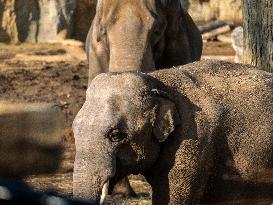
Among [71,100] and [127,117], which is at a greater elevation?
[127,117]

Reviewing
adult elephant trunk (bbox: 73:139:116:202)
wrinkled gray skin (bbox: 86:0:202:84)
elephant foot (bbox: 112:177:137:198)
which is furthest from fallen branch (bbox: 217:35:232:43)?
adult elephant trunk (bbox: 73:139:116:202)

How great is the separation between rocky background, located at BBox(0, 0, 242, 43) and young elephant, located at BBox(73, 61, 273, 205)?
Answer: 13.8 meters

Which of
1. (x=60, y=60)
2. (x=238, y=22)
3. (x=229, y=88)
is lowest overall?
(x=238, y=22)

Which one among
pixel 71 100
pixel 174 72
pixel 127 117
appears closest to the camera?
pixel 127 117

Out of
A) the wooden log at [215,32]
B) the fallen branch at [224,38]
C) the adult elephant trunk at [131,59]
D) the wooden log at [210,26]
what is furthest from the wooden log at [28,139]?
the wooden log at [210,26]

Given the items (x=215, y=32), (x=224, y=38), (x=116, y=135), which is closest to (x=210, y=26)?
(x=215, y=32)

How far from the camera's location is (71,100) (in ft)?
37.6

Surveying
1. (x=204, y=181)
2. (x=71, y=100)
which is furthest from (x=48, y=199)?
(x=71, y=100)

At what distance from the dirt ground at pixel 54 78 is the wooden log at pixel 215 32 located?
0.77 m

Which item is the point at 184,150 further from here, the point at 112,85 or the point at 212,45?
the point at 212,45

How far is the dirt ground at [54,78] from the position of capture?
24.8ft

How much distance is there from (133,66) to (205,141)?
194 centimetres

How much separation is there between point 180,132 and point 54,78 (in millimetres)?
9345

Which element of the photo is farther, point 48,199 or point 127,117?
point 127,117
